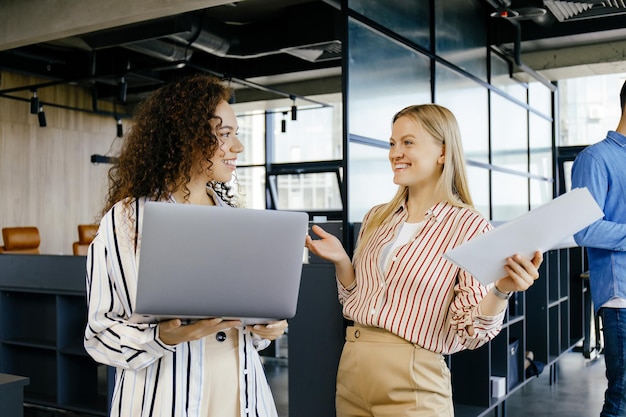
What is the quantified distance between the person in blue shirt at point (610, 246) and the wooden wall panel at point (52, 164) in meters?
8.36

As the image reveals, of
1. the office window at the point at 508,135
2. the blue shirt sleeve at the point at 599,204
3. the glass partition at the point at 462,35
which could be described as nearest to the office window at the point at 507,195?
the office window at the point at 508,135

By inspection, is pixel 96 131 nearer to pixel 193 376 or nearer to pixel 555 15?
pixel 555 15

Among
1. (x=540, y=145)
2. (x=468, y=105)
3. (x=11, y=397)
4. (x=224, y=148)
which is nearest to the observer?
(x=224, y=148)

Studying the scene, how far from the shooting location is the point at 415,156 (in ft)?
6.25

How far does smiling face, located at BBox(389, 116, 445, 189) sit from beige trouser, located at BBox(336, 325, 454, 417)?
1.53 feet

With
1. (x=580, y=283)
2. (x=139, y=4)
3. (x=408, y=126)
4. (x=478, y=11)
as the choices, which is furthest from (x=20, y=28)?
(x=580, y=283)

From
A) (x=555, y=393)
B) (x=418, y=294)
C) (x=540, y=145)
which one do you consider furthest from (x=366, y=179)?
(x=540, y=145)

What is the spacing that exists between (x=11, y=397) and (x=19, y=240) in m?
5.98

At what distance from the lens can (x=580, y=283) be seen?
21.0 feet

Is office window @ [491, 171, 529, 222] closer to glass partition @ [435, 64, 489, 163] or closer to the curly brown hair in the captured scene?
glass partition @ [435, 64, 489, 163]

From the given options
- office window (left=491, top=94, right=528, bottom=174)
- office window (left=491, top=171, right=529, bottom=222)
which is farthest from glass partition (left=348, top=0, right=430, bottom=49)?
office window (left=491, top=171, right=529, bottom=222)

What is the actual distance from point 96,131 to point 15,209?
210cm

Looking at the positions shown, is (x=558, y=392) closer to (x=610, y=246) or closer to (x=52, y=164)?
(x=610, y=246)

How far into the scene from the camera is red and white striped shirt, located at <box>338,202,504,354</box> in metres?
1.83
